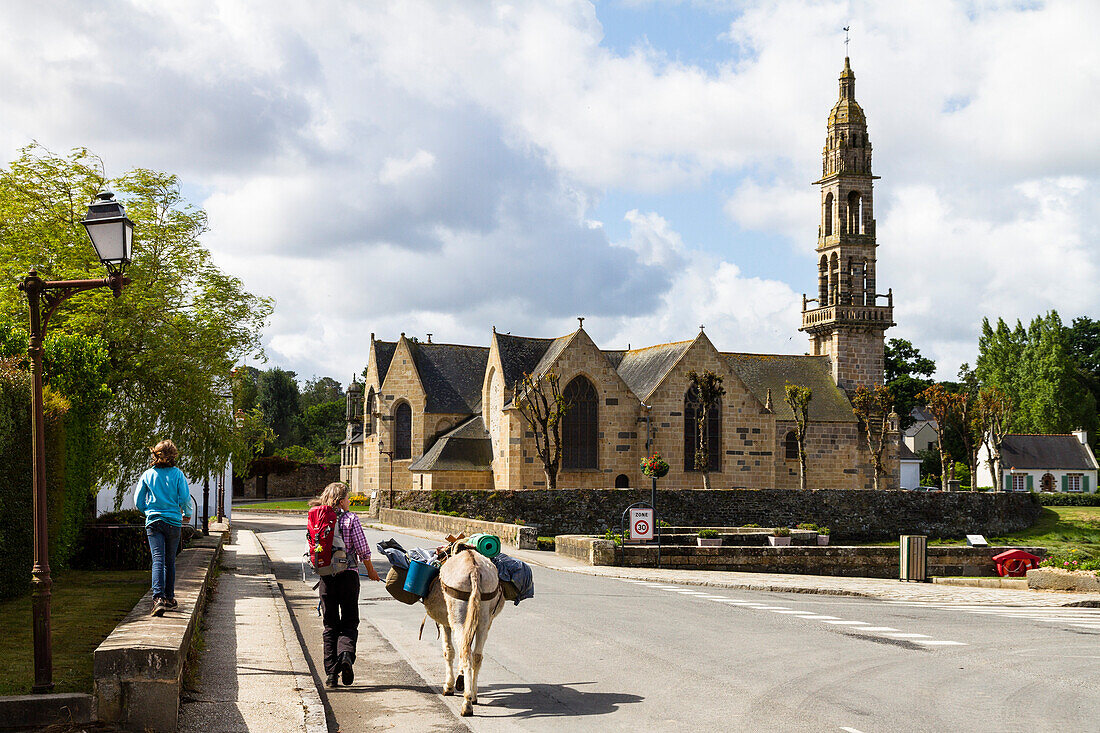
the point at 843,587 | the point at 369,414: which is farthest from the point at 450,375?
the point at 843,587

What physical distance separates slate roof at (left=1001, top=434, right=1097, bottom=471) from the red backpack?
75712 millimetres

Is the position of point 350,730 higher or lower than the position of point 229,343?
lower

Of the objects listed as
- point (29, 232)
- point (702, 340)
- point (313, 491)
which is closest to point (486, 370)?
point (702, 340)

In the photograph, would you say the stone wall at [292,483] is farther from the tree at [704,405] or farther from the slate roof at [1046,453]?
the slate roof at [1046,453]

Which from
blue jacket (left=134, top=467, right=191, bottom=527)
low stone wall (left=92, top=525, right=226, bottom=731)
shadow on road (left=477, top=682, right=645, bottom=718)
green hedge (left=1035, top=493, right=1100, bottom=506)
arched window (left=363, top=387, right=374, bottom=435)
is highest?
arched window (left=363, top=387, right=374, bottom=435)

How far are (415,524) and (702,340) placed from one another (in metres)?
18.2

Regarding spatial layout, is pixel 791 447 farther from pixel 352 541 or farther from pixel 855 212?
pixel 352 541

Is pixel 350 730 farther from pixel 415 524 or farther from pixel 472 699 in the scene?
pixel 415 524

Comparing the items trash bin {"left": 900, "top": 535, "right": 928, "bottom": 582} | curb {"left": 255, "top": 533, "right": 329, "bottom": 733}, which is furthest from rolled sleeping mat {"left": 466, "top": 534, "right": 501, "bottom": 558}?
trash bin {"left": 900, "top": 535, "right": 928, "bottom": 582}

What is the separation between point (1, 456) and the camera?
1240cm

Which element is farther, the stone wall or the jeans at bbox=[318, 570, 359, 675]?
the stone wall

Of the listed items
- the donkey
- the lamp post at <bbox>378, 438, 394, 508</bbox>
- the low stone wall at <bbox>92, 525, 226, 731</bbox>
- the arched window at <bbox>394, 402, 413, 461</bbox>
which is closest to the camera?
the low stone wall at <bbox>92, 525, 226, 731</bbox>

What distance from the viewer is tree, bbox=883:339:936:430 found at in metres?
78.4

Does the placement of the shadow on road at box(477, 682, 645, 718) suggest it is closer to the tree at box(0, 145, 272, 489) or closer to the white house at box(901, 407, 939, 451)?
the tree at box(0, 145, 272, 489)
